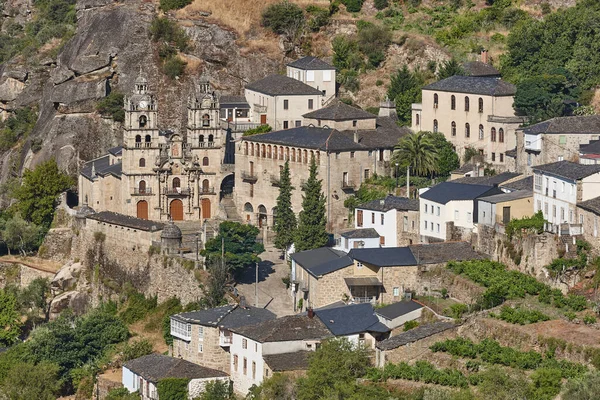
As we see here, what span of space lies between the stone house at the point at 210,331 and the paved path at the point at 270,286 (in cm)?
350

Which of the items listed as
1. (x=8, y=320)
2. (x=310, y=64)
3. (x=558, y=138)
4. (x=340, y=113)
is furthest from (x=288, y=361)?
(x=310, y=64)

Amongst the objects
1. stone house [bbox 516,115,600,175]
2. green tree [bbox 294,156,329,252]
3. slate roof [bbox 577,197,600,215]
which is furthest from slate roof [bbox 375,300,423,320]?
stone house [bbox 516,115,600,175]

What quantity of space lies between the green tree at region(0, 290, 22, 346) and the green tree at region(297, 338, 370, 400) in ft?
84.6

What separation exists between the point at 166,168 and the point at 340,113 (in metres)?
10.8

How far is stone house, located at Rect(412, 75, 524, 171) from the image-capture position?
114 m

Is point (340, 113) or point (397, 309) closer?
point (397, 309)

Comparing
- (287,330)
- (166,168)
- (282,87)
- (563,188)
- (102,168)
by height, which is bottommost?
(287,330)

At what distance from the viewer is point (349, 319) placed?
94.6 meters

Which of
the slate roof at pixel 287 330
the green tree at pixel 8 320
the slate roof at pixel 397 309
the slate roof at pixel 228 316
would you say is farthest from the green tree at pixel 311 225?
the green tree at pixel 8 320

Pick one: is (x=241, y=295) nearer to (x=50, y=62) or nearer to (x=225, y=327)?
(x=225, y=327)

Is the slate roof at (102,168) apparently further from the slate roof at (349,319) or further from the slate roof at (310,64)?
the slate roof at (349,319)

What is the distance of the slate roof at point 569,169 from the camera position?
314ft

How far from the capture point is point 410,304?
9625 cm

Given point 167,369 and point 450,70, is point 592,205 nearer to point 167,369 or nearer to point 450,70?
point 167,369
